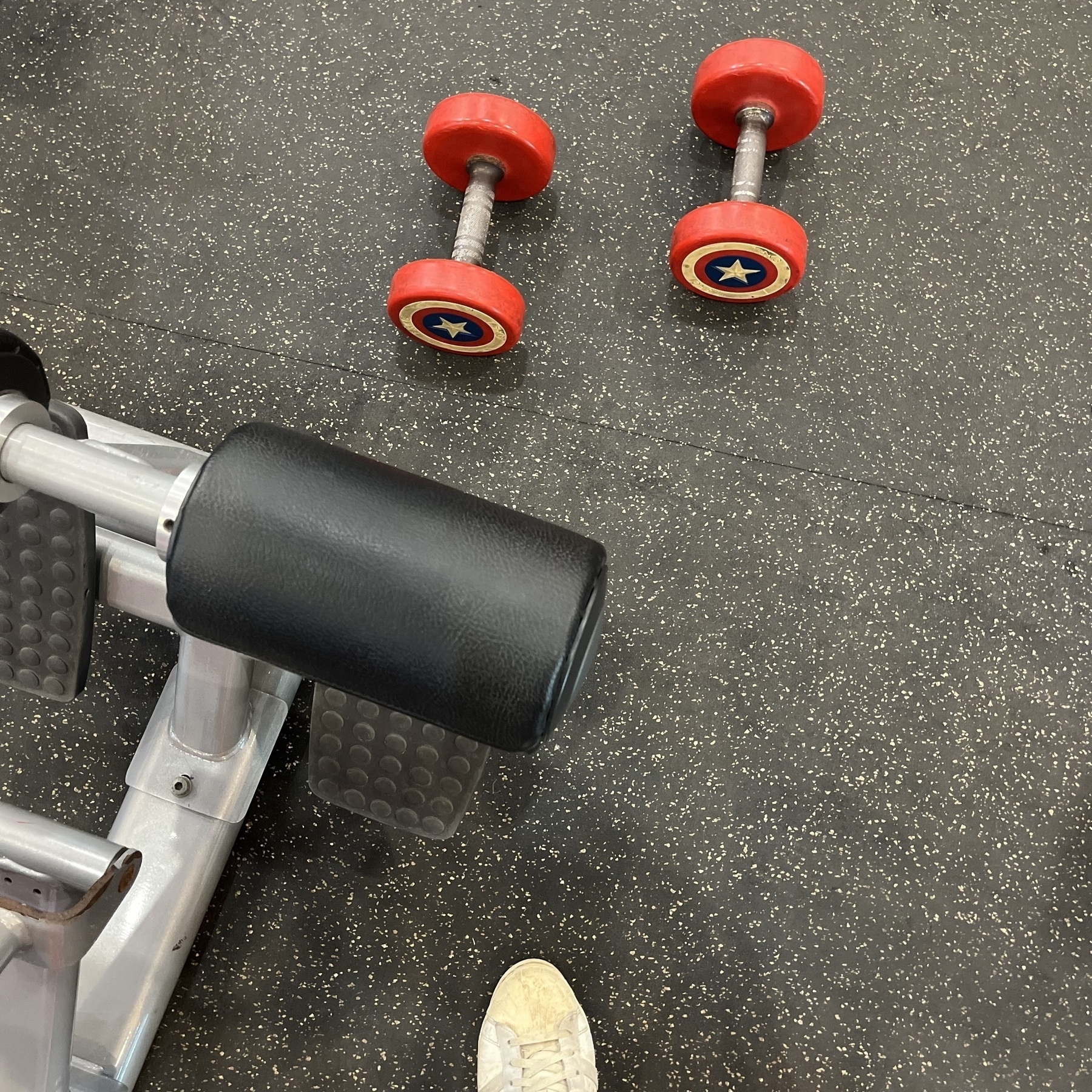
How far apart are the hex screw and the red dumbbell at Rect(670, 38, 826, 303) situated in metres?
0.72

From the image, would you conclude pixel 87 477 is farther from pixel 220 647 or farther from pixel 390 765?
pixel 390 765

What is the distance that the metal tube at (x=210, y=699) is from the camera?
72 centimetres

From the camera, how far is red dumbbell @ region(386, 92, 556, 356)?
0.98m

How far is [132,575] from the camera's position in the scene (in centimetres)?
71

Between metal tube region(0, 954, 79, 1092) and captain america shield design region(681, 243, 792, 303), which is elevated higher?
captain america shield design region(681, 243, 792, 303)

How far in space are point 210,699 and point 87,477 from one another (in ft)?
1.05

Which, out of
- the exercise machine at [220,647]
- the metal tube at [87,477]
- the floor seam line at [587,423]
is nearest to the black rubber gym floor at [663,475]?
the floor seam line at [587,423]

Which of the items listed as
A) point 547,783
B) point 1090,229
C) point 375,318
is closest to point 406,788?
point 547,783

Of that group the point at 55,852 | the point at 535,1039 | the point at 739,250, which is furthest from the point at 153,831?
the point at 739,250

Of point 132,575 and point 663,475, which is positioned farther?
point 663,475

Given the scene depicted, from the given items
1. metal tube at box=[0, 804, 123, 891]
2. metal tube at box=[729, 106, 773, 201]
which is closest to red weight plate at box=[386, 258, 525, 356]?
metal tube at box=[729, 106, 773, 201]

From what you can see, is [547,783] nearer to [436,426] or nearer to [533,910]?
[533,910]

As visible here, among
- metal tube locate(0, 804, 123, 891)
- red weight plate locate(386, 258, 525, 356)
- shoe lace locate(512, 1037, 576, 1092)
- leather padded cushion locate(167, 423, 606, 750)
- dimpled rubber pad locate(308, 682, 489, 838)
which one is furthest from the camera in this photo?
red weight plate locate(386, 258, 525, 356)

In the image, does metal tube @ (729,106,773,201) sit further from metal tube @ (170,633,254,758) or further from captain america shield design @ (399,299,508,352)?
metal tube @ (170,633,254,758)
